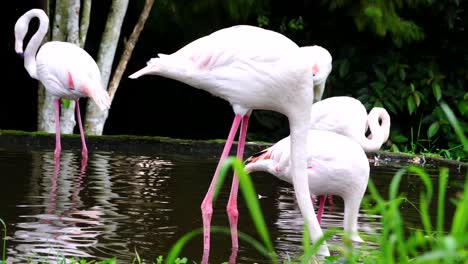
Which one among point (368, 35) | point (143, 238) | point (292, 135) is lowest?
point (143, 238)

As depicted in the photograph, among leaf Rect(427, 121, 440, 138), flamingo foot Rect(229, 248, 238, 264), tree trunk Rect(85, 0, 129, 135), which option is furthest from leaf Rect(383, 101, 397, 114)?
flamingo foot Rect(229, 248, 238, 264)

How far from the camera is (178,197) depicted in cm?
569

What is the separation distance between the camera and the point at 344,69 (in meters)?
10.4

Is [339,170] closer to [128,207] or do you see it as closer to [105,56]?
[128,207]

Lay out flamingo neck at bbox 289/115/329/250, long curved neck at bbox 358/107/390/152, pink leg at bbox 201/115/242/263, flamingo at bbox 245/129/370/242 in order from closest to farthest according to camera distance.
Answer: flamingo neck at bbox 289/115/329/250 → pink leg at bbox 201/115/242/263 → flamingo at bbox 245/129/370/242 → long curved neck at bbox 358/107/390/152

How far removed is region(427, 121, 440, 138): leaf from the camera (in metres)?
10.1

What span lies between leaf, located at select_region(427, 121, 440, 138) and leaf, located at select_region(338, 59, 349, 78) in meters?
1.13

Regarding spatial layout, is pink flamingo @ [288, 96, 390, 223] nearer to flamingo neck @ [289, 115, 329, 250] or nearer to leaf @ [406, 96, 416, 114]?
flamingo neck @ [289, 115, 329, 250]

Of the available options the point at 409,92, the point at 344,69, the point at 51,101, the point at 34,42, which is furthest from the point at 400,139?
the point at 34,42

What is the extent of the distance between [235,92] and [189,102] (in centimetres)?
719

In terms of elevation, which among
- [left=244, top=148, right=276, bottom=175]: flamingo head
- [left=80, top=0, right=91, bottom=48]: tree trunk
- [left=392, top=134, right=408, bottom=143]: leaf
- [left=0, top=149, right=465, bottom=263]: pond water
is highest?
[left=80, top=0, right=91, bottom=48]: tree trunk

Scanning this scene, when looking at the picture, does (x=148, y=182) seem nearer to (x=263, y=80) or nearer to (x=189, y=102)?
(x=263, y=80)

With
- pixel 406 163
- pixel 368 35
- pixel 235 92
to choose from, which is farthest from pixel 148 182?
pixel 368 35

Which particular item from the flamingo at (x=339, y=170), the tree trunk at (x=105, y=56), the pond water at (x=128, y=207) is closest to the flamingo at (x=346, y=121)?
the pond water at (x=128, y=207)
